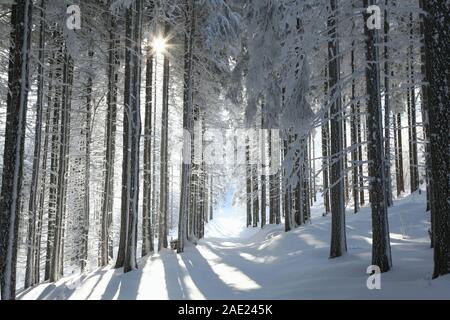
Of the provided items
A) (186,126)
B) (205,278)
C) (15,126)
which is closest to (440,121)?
(205,278)

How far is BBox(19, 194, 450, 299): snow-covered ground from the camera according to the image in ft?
18.9

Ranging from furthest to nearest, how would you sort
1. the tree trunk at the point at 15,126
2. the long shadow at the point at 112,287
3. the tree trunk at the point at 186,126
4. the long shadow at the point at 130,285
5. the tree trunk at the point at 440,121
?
the tree trunk at the point at 186,126, the long shadow at the point at 112,287, the long shadow at the point at 130,285, the tree trunk at the point at 15,126, the tree trunk at the point at 440,121

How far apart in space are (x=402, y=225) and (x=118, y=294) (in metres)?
10.5

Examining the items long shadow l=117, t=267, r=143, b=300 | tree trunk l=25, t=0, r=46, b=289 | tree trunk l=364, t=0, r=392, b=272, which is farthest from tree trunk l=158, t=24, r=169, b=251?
tree trunk l=364, t=0, r=392, b=272

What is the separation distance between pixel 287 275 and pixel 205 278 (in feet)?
6.82

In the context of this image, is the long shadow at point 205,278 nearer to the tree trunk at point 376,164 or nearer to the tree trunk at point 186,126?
the tree trunk at point 186,126

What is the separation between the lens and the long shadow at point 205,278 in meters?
7.20

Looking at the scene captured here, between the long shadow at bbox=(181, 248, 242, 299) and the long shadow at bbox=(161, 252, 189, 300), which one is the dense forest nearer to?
the long shadow at bbox=(161, 252, 189, 300)

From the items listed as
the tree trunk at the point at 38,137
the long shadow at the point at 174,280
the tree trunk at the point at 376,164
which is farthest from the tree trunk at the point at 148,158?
the tree trunk at the point at 376,164

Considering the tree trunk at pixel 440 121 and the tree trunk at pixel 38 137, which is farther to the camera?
the tree trunk at pixel 38 137

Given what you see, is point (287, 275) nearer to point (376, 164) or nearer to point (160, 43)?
point (376, 164)
